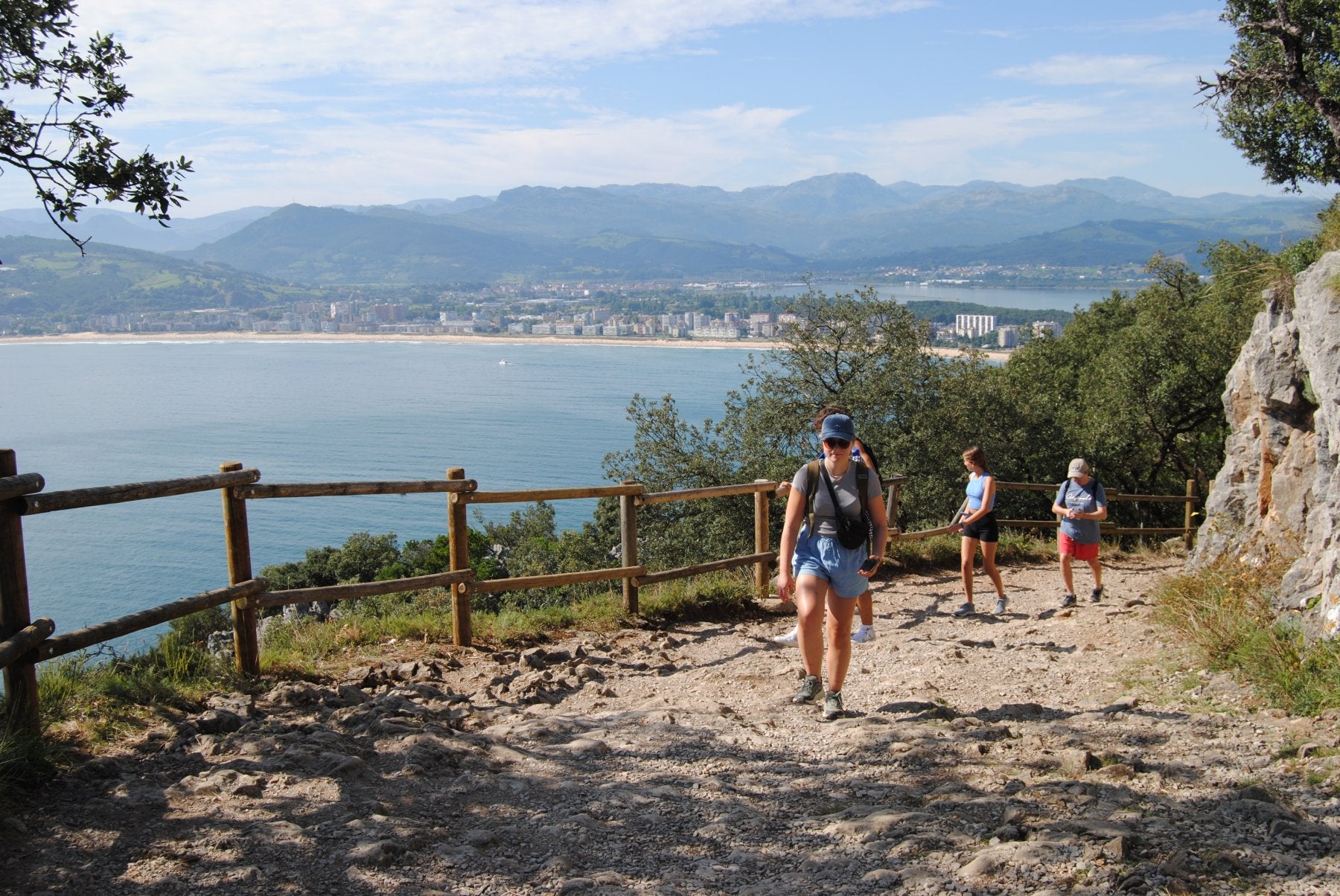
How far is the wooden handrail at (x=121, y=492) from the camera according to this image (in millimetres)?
4668

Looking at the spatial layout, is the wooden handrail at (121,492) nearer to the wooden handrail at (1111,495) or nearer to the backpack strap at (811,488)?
the backpack strap at (811,488)

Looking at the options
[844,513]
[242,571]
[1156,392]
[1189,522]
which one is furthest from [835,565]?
A: [1156,392]

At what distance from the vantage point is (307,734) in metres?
5.05

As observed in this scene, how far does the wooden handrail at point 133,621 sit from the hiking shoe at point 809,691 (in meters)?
3.34

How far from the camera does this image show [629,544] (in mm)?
8328

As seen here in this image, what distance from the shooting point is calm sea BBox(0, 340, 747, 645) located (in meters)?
60.3

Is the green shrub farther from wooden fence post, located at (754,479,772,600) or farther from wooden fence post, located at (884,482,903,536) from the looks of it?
wooden fence post, located at (884,482,903,536)

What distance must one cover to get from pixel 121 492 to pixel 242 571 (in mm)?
1226

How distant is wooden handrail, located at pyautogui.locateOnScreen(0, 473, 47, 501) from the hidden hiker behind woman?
3.73 metres

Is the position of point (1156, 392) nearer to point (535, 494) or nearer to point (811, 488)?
point (535, 494)

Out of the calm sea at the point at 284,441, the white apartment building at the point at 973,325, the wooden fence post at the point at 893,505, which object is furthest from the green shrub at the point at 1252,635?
the white apartment building at the point at 973,325

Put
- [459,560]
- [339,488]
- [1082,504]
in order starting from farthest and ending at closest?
1. [1082,504]
2. [459,560]
3. [339,488]

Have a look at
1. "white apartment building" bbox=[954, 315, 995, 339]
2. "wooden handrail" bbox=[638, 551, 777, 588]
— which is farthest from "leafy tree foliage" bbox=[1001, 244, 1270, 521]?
"white apartment building" bbox=[954, 315, 995, 339]

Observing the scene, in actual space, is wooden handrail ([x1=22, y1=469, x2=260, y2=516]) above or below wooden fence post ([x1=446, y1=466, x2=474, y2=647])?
above
